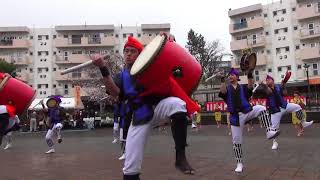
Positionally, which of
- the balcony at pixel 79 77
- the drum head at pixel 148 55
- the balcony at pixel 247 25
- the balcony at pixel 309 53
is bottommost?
the drum head at pixel 148 55

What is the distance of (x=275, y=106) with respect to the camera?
1279 cm

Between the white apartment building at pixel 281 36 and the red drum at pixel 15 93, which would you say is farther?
the white apartment building at pixel 281 36

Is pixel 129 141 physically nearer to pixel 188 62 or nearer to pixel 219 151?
pixel 188 62

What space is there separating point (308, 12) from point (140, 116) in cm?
5180

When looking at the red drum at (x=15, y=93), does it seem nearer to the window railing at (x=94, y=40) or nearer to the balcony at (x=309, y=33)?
the balcony at (x=309, y=33)

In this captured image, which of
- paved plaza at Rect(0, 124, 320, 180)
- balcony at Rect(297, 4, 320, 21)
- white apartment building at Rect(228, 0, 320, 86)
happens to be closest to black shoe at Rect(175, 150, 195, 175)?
paved plaza at Rect(0, 124, 320, 180)

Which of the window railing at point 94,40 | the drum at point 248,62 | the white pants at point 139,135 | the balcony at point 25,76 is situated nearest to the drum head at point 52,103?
the drum at point 248,62

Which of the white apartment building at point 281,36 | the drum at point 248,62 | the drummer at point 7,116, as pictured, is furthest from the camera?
the white apartment building at point 281,36

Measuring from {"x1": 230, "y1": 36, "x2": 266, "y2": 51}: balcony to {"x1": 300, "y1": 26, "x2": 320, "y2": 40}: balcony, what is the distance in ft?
17.4

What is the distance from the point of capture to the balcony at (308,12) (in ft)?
174

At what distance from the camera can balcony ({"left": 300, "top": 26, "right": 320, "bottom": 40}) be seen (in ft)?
175

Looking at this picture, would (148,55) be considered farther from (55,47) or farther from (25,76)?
(55,47)

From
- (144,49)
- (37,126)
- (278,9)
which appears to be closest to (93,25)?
(278,9)

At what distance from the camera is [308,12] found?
53.4 m
